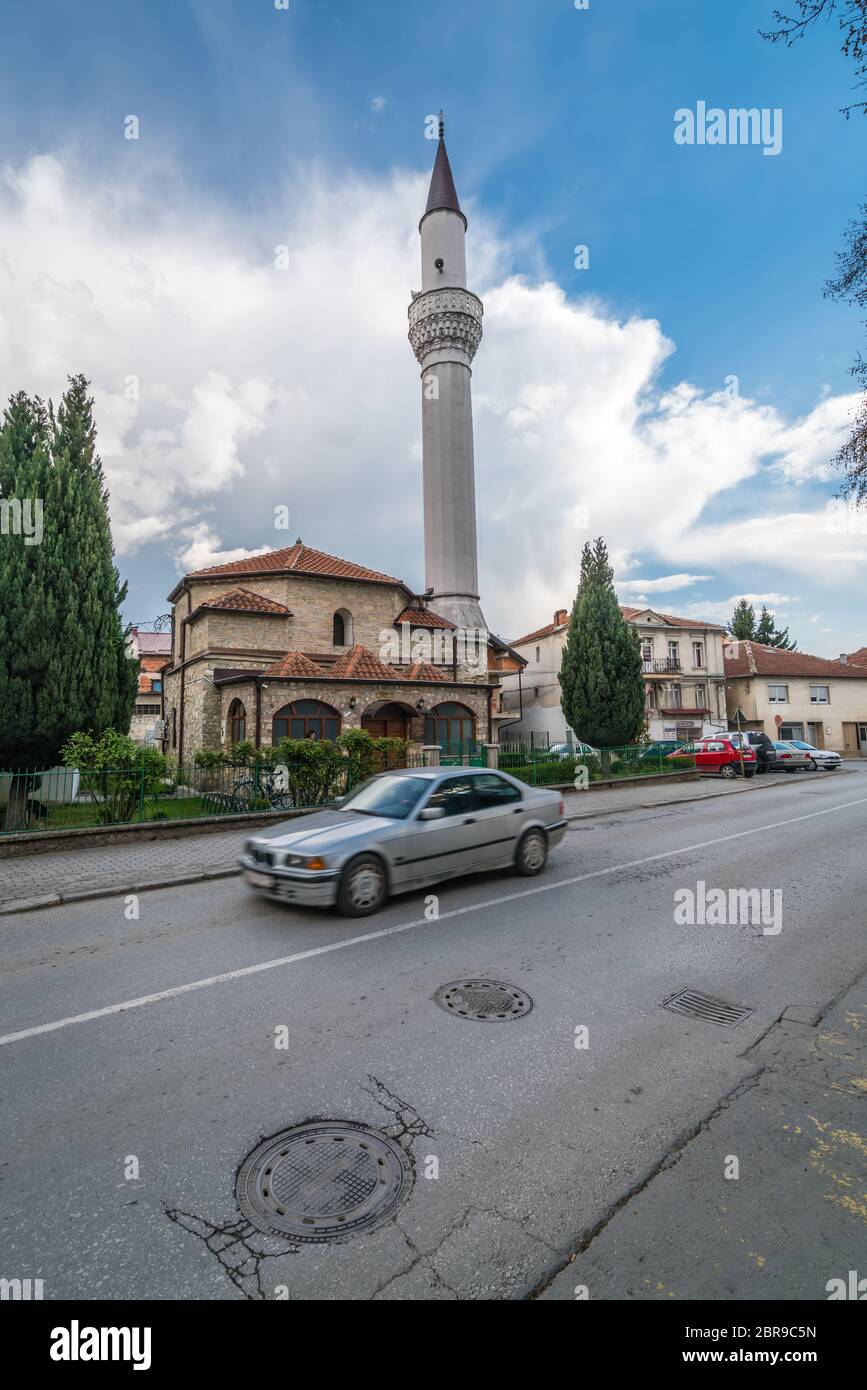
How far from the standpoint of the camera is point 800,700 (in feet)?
145

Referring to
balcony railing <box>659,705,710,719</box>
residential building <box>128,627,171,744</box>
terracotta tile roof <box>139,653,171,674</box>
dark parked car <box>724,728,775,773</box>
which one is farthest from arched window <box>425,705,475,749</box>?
terracotta tile roof <box>139,653,171,674</box>

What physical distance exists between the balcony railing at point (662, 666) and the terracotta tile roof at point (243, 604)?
88.0 feet

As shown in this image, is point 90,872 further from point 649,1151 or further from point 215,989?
point 649,1151

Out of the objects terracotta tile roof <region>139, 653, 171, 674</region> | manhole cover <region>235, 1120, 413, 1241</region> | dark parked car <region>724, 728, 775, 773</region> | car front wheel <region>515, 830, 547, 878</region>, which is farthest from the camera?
terracotta tile roof <region>139, 653, 171, 674</region>

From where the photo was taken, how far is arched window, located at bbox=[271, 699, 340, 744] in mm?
19859

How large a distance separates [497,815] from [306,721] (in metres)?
13.3

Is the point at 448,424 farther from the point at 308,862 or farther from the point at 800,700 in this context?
the point at 308,862

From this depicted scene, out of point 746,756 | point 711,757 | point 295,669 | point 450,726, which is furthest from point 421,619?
point 746,756

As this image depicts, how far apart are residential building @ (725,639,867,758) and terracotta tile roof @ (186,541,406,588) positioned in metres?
29.0

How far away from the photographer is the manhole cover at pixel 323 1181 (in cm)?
251

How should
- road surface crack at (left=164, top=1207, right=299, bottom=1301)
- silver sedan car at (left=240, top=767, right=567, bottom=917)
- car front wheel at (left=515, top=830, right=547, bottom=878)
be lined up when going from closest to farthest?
road surface crack at (left=164, top=1207, right=299, bottom=1301)
silver sedan car at (left=240, top=767, right=567, bottom=917)
car front wheel at (left=515, top=830, right=547, bottom=878)

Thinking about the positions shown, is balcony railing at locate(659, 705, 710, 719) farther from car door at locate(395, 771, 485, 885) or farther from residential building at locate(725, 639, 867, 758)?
car door at locate(395, 771, 485, 885)
